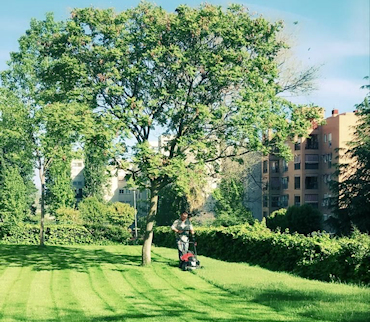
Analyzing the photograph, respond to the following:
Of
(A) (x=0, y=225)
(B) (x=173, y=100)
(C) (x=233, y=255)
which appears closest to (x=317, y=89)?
(C) (x=233, y=255)

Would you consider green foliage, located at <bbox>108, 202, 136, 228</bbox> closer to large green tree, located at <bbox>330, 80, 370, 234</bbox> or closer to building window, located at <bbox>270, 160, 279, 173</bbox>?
building window, located at <bbox>270, 160, 279, 173</bbox>

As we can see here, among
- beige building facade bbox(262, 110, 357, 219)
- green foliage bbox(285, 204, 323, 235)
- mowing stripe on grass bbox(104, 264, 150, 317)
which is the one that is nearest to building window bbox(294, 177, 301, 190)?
beige building facade bbox(262, 110, 357, 219)

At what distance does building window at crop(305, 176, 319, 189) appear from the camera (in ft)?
210

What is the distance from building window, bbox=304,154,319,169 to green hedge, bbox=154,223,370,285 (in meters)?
39.0

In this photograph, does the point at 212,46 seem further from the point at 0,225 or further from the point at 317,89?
the point at 0,225

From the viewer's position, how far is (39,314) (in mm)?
11430

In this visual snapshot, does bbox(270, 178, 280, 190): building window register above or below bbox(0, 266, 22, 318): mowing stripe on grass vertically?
above

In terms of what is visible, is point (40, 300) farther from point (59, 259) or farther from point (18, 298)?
point (59, 259)

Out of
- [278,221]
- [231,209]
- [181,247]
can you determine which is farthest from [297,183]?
[181,247]

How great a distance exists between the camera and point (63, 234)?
38875 mm

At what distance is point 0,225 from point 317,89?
22808 mm

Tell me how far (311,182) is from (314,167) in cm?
171

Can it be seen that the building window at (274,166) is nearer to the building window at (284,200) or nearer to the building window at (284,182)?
the building window at (284,182)

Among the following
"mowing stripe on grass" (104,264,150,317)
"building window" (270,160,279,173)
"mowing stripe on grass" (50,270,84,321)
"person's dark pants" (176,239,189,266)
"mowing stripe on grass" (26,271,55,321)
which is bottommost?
"mowing stripe on grass" (26,271,55,321)
